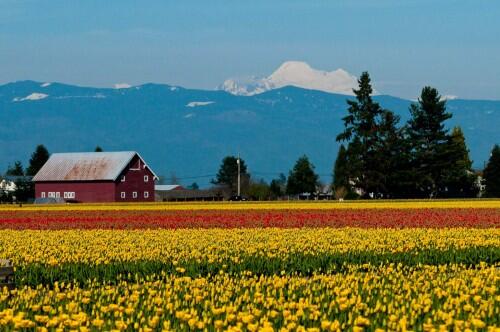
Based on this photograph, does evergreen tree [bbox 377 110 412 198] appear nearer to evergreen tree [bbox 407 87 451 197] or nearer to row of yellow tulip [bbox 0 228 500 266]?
evergreen tree [bbox 407 87 451 197]

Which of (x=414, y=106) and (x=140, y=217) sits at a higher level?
(x=414, y=106)

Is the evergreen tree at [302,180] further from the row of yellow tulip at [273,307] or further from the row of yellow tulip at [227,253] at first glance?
the row of yellow tulip at [273,307]

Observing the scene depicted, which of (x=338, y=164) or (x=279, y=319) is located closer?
(x=279, y=319)

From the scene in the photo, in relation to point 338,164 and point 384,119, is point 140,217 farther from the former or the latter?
point 338,164

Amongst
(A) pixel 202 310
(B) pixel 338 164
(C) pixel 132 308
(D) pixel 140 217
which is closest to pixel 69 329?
(C) pixel 132 308

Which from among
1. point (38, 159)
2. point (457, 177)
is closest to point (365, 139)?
point (457, 177)

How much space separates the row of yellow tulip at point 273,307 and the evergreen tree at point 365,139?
274ft

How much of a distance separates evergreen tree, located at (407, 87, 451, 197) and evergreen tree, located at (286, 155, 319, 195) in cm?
3357

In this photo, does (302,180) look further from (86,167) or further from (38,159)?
(86,167)

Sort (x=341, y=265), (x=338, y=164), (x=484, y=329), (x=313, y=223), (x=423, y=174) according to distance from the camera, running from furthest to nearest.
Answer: (x=338, y=164) → (x=423, y=174) → (x=313, y=223) → (x=341, y=265) → (x=484, y=329)

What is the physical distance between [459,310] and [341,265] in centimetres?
861

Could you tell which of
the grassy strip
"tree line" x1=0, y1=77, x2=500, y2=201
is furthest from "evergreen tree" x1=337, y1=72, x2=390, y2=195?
the grassy strip

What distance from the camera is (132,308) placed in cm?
1147

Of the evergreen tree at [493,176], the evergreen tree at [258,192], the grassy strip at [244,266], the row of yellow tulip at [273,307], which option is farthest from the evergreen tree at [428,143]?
the row of yellow tulip at [273,307]
